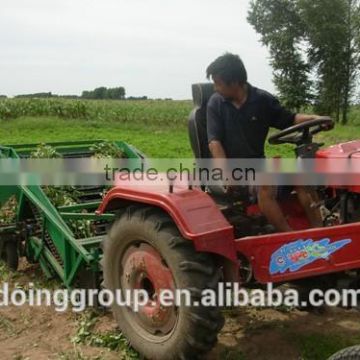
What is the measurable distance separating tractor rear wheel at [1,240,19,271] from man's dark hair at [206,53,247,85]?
2482 millimetres

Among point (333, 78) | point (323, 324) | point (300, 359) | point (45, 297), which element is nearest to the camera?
point (300, 359)

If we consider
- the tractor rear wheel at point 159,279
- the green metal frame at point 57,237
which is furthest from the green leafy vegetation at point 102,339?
the green metal frame at point 57,237

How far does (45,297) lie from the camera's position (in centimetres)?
440

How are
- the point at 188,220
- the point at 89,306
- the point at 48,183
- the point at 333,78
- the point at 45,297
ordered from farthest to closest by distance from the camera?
the point at 333,78 < the point at 48,183 < the point at 45,297 < the point at 89,306 < the point at 188,220

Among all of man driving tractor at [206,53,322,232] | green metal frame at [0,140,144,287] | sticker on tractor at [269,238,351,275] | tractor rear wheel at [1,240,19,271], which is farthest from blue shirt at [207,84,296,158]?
tractor rear wheel at [1,240,19,271]

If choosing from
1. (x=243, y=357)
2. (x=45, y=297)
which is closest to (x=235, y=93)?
(x=243, y=357)

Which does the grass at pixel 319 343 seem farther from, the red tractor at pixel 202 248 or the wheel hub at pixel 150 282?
the wheel hub at pixel 150 282

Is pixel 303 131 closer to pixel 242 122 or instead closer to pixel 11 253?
pixel 242 122

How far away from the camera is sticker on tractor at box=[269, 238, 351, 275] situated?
2.83 meters

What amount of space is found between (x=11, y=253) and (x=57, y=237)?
0.78 m

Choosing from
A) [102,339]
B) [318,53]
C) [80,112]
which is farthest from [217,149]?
[318,53]

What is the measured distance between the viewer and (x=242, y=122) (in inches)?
134

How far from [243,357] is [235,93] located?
59.6 inches

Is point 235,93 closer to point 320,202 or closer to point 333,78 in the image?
point 320,202
